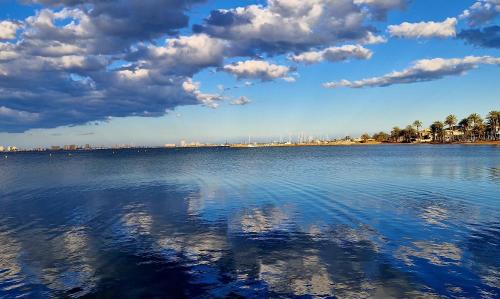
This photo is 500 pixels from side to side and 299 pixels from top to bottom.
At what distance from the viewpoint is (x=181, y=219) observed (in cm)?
3281

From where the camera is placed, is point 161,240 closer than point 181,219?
Yes

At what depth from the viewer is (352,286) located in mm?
16828

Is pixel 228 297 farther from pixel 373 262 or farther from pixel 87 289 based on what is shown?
pixel 373 262

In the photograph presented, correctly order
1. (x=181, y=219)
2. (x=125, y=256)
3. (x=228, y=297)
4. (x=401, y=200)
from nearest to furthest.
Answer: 1. (x=228, y=297)
2. (x=125, y=256)
3. (x=181, y=219)
4. (x=401, y=200)

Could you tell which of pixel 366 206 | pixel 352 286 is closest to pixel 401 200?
pixel 366 206

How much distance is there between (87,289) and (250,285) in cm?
792

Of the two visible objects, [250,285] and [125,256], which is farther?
[125,256]

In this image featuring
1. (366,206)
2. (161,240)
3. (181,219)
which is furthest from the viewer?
(366,206)

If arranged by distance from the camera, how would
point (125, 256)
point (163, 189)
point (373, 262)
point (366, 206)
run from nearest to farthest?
point (373, 262) → point (125, 256) → point (366, 206) → point (163, 189)

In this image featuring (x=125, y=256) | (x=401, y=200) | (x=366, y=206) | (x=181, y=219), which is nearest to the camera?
(x=125, y=256)

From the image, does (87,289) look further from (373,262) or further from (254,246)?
(373,262)

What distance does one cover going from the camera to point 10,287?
17766mm

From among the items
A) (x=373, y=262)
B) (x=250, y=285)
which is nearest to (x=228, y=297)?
(x=250, y=285)

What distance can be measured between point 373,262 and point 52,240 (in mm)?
22603
